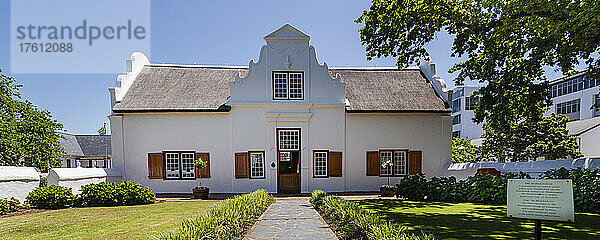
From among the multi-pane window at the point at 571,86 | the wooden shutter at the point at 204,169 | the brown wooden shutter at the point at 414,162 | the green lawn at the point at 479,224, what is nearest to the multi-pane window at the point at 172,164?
the wooden shutter at the point at 204,169

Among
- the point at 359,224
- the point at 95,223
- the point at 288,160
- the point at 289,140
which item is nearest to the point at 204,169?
the point at 288,160

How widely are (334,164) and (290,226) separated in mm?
10023

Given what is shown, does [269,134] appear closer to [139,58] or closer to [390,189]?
[390,189]

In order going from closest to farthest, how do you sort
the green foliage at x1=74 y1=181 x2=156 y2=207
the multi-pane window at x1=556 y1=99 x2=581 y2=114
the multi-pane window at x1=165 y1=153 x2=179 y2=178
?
the green foliage at x1=74 y1=181 x2=156 y2=207, the multi-pane window at x1=165 y1=153 x2=179 y2=178, the multi-pane window at x1=556 y1=99 x2=581 y2=114

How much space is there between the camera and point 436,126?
1927 centimetres

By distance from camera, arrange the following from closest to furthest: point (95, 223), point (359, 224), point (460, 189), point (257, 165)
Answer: point (359, 224) → point (95, 223) → point (460, 189) → point (257, 165)

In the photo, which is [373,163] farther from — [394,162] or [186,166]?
[186,166]

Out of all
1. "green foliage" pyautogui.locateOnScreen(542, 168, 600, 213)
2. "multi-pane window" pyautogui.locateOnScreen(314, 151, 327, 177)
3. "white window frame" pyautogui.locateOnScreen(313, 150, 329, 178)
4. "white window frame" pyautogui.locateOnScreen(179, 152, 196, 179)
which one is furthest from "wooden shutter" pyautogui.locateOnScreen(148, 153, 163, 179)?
"green foliage" pyautogui.locateOnScreen(542, 168, 600, 213)

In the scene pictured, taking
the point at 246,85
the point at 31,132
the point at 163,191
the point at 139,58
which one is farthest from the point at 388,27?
the point at 31,132

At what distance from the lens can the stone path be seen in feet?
25.1

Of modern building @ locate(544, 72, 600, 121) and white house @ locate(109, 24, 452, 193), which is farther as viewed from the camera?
modern building @ locate(544, 72, 600, 121)

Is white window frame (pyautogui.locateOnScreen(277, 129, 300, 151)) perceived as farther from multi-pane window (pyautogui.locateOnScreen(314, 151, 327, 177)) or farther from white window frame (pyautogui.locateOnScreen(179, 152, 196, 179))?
white window frame (pyautogui.locateOnScreen(179, 152, 196, 179))

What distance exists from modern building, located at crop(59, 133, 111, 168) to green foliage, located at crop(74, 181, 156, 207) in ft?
117

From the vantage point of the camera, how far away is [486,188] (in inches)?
507
